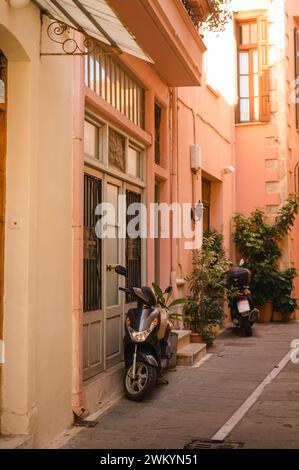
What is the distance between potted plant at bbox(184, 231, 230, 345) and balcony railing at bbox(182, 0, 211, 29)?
3.82m

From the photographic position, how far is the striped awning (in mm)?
5141

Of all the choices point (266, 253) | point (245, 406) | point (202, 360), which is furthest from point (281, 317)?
point (245, 406)

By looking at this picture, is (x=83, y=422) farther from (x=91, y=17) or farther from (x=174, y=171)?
(x=174, y=171)

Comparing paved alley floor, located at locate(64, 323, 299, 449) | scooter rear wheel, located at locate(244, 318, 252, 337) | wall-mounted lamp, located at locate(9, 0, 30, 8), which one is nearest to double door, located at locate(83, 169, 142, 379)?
paved alley floor, located at locate(64, 323, 299, 449)

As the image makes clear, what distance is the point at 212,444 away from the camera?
5512 mm

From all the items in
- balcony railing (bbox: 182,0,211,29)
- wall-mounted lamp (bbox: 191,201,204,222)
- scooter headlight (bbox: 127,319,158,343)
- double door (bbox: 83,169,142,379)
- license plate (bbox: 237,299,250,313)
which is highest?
balcony railing (bbox: 182,0,211,29)

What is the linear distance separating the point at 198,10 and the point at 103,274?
4.99 m

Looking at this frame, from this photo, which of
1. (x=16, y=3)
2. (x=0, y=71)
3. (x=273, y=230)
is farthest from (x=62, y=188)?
(x=273, y=230)

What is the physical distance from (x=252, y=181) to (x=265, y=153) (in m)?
0.71

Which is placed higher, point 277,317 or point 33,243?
point 33,243

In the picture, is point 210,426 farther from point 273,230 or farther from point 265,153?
point 265,153

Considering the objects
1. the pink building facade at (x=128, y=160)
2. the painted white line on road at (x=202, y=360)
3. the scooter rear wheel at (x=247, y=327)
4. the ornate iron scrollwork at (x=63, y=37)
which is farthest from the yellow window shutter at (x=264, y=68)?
the ornate iron scrollwork at (x=63, y=37)

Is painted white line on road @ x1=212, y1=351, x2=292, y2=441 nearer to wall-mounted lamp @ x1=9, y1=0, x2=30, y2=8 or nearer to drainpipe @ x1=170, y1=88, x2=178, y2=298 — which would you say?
drainpipe @ x1=170, y1=88, x2=178, y2=298

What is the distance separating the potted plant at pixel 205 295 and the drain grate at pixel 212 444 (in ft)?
13.4
